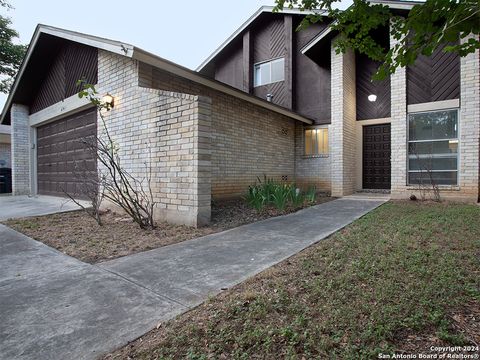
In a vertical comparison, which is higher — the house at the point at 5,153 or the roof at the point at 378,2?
the roof at the point at 378,2

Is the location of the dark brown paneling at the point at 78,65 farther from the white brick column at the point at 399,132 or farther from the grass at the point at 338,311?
the white brick column at the point at 399,132

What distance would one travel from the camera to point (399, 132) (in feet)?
27.5

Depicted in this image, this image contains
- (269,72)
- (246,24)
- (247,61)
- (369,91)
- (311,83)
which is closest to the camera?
(369,91)

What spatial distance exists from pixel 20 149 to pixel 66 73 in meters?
4.30

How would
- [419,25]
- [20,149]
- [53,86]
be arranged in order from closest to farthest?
[419,25] → [53,86] → [20,149]

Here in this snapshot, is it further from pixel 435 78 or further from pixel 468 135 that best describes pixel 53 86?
pixel 468 135

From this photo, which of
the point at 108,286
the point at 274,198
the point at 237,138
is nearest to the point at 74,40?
the point at 237,138

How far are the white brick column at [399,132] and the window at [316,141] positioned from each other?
2.54m

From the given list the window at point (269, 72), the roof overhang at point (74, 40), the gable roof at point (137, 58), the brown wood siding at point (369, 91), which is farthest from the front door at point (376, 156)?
the roof overhang at point (74, 40)

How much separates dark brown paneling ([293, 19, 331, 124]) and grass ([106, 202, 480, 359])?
8.29m

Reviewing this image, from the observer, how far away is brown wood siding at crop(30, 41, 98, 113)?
757 centimetres

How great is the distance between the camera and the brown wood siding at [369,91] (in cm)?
969

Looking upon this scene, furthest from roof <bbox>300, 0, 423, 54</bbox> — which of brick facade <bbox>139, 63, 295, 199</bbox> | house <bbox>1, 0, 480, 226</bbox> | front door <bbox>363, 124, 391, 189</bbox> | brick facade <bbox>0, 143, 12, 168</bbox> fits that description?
brick facade <bbox>0, 143, 12, 168</bbox>

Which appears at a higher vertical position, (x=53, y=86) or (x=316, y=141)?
(x=53, y=86)
